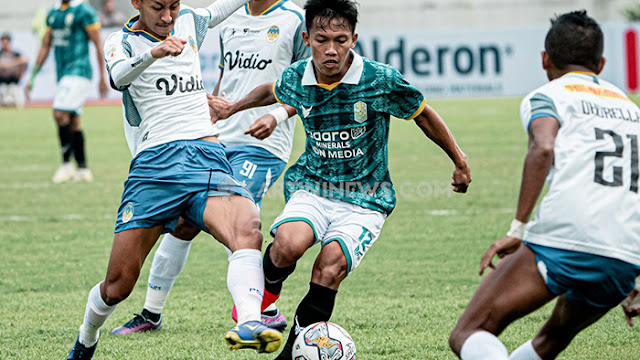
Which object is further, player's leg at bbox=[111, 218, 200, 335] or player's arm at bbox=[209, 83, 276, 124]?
player's leg at bbox=[111, 218, 200, 335]

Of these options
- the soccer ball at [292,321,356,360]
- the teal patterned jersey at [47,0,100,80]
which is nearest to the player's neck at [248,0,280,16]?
the soccer ball at [292,321,356,360]

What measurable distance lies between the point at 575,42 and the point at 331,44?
133cm

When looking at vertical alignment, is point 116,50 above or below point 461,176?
above

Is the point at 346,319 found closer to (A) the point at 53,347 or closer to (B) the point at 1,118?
(A) the point at 53,347

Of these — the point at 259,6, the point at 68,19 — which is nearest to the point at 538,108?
the point at 259,6

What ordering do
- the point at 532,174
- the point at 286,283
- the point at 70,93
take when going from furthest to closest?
1. the point at 70,93
2. the point at 286,283
3. the point at 532,174

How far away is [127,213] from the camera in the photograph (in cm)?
455

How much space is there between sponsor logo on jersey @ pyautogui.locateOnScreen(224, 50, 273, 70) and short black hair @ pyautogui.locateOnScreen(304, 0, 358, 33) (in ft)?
4.53

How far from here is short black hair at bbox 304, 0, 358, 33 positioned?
15.3ft

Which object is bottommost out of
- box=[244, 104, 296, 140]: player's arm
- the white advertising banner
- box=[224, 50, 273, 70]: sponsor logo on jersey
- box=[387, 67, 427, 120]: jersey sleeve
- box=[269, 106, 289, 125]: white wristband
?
the white advertising banner

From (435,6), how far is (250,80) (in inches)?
1147

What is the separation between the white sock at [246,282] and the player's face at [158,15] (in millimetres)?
1296

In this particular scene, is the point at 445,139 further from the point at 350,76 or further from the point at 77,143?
the point at 77,143

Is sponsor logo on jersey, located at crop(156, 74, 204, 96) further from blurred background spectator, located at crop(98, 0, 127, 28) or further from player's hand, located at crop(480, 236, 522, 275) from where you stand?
blurred background spectator, located at crop(98, 0, 127, 28)
